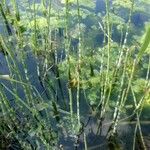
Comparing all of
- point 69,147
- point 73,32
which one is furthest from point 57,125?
point 73,32

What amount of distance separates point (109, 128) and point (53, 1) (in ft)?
4.69

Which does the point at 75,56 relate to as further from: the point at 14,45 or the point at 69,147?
the point at 69,147

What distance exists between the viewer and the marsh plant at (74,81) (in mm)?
1537

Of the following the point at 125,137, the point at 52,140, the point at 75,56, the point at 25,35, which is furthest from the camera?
the point at 25,35

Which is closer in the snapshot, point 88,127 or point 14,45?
point 88,127

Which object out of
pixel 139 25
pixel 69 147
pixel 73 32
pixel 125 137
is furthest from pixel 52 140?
pixel 139 25

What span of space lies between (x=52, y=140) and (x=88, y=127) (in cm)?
25

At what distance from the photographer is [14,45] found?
7.59 ft

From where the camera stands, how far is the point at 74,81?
2.02 m

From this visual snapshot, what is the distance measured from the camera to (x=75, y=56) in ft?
7.18

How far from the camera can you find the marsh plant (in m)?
1.54

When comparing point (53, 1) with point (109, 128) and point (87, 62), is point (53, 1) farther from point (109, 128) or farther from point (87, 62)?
point (109, 128)

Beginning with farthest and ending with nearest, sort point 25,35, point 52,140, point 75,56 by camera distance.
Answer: point 25,35
point 75,56
point 52,140

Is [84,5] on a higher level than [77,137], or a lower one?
higher
